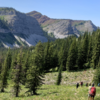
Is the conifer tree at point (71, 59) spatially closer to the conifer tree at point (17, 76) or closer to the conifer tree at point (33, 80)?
the conifer tree at point (17, 76)

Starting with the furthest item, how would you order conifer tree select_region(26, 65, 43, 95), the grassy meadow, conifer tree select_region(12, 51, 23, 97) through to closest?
conifer tree select_region(12, 51, 23, 97) < conifer tree select_region(26, 65, 43, 95) < the grassy meadow

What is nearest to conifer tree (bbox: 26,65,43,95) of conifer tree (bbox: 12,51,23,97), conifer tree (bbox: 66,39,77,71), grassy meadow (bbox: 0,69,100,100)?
grassy meadow (bbox: 0,69,100,100)

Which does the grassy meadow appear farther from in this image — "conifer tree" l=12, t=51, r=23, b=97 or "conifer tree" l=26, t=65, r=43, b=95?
"conifer tree" l=26, t=65, r=43, b=95

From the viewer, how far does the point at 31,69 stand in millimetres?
25078

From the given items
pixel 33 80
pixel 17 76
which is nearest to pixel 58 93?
pixel 33 80

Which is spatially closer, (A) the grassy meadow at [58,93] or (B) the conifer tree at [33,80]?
(A) the grassy meadow at [58,93]

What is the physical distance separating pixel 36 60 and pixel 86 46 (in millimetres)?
40753

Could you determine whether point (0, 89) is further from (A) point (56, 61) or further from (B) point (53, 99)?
(A) point (56, 61)

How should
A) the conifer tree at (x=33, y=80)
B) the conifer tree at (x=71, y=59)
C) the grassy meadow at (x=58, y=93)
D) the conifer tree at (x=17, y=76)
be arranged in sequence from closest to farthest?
the grassy meadow at (x=58, y=93), the conifer tree at (x=33, y=80), the conifer tree at (x=17, y=76), the conifer tree at (x=71, y=59)

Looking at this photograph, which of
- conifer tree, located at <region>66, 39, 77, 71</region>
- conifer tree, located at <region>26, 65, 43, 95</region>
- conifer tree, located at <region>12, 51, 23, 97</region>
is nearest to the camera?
conifer tree, located at <region>26, 65, 43, 95</region>

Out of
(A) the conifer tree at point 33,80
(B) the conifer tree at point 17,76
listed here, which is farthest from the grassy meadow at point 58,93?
(A) the conifer tree at point 33,80

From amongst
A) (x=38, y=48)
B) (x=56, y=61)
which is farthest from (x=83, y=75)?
(x=38, y=48)

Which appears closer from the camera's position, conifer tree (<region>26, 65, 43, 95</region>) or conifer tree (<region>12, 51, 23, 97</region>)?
conifer tree (<region>26, 65, 43, 95</region>)

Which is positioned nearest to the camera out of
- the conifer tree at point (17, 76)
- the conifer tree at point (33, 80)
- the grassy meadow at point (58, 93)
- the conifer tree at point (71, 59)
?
the grassy meadow at point (58, 93)
